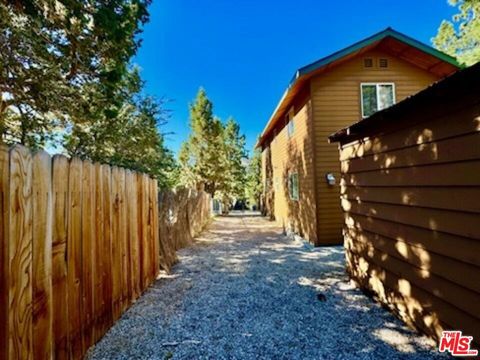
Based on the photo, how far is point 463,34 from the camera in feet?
40.7

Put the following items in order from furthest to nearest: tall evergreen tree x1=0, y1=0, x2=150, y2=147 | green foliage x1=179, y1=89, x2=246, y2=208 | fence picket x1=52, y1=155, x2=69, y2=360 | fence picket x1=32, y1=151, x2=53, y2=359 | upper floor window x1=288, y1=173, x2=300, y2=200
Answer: green foliage x1=179, y1=89, x2=246, y2=208 < upper floor window x1=288, y1=173, x2=300, y2=200 < tall evergreen tree x1=0, y1=0, x2=150, y2=147 < fence picket x1=52, y1=155, x2=69, y2=360 < fence picket x1=32, y1=151, x2=53, y2=359

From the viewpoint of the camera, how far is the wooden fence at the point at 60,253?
6.22ft

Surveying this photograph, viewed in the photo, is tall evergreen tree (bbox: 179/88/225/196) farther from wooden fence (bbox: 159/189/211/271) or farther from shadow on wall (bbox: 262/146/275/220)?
wooden fence (bbox: 159/189/211/271)

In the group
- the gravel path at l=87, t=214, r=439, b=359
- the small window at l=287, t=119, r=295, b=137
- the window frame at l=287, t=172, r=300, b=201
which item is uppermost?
the small window at l=287, t=119, r=295, b=137

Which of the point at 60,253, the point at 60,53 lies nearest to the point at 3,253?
the point at 60,253

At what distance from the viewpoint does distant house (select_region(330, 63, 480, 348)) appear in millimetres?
2553

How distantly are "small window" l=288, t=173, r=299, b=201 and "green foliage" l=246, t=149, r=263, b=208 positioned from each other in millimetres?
17818

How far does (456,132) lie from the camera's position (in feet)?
8.82

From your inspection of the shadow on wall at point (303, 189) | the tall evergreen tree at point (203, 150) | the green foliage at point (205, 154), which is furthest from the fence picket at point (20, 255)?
the tall evergreen tree at point (203, 150)

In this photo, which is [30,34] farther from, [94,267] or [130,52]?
[94,267]

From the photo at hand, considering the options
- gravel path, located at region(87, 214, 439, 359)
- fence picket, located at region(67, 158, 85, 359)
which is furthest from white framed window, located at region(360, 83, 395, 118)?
fence picket, located at region(67, 158, 85, 359)

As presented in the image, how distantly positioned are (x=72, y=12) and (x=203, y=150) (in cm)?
1773

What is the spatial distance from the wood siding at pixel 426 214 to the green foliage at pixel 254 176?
2547 centimetres

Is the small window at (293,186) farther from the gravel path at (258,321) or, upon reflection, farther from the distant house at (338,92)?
the gravel path at (258,321)
